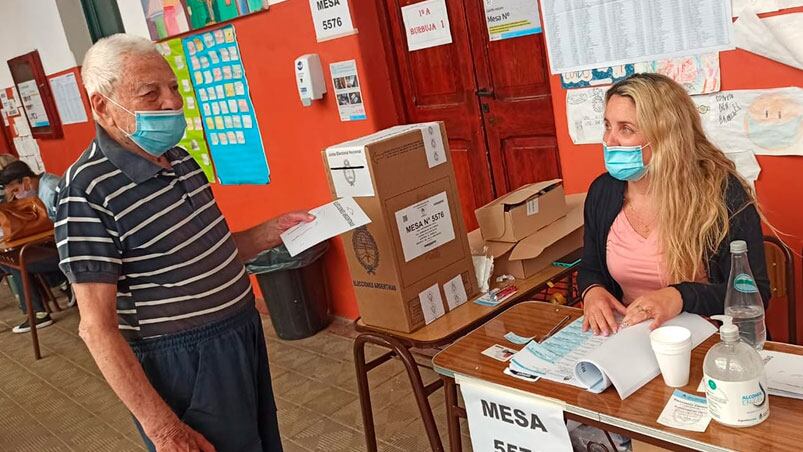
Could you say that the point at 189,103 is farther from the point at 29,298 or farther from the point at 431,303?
the point at 431,303

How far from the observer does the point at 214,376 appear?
5.96ft

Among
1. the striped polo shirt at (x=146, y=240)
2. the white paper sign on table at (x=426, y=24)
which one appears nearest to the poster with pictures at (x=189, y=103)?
the white paper sign on table at (x=426, y=24)

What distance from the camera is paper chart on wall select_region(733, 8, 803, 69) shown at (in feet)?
6.40

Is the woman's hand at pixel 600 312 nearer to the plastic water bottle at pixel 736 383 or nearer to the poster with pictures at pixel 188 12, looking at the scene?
the plastic water bottle at pixel 736 383

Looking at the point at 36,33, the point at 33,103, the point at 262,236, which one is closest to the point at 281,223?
the point at 262,236

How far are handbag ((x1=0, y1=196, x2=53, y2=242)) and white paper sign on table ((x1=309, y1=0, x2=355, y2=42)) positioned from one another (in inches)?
105

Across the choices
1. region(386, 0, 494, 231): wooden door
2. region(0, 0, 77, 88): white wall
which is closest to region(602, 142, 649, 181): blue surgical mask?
region(386, 0, 494, 231): wooden door

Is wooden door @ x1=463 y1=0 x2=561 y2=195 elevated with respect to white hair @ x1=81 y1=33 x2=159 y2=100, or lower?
lower

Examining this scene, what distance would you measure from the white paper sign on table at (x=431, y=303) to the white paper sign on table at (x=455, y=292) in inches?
1.3

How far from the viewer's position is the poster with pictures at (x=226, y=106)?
414 centimetres

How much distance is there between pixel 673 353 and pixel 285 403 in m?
2.45

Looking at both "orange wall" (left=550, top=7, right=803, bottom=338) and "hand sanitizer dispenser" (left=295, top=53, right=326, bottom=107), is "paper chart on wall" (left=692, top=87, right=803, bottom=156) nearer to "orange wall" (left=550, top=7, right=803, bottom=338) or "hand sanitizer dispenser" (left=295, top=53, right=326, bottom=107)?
"orange wall" (left=550, top=7, right=803, bottom=338)

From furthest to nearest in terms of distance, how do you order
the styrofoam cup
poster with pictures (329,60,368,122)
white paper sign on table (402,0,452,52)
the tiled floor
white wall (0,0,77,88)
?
white wall (0,0,77,88)
poster with pictures (329,60,368,122)
white paper sign on table (402,0,452,52)
the tiled floor
the styrofoam cup

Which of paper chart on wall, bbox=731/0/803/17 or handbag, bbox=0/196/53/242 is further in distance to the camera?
handbag, bbox=0/196/53/242
